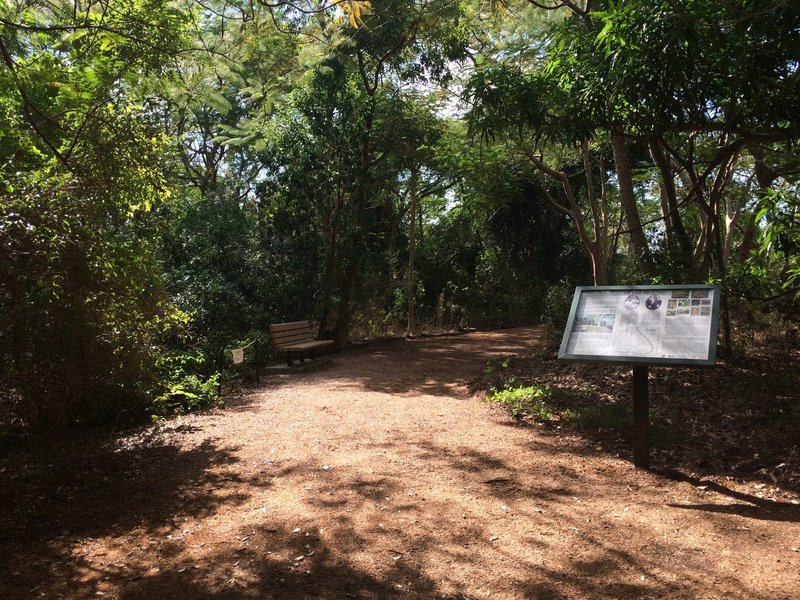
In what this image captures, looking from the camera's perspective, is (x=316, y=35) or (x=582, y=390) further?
(x=316, y=35)

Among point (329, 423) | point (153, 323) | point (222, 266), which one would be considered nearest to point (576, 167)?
point (222, 266)

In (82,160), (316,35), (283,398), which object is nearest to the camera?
(82,160)

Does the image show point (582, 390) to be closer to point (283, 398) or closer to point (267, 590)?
point (283, 398)

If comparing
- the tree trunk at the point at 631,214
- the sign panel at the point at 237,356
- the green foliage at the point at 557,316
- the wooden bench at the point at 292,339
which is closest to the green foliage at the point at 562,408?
the tree trunk at the point at 631,214

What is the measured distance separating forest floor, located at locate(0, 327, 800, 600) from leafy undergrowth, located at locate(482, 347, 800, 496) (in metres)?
0.03

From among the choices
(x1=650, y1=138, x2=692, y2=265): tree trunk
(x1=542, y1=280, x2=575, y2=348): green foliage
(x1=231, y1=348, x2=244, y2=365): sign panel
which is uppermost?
(x1=650, y1=138, x2=692, y2=265): tree trunk

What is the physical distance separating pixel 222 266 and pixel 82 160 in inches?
314

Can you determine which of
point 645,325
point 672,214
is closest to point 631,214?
point 672,214

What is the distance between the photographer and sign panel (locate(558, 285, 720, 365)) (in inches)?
174

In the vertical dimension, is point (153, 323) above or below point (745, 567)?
above

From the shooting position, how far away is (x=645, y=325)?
4.70 meters

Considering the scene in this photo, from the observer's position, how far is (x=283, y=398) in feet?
27.8

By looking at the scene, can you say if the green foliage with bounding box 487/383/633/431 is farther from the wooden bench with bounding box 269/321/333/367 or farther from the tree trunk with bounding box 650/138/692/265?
the wooden bench with bounding box 269/321/333/367

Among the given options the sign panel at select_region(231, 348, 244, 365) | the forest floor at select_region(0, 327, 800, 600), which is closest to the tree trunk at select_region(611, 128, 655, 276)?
the forest floor at select_region(0, 327, 800, 600)
